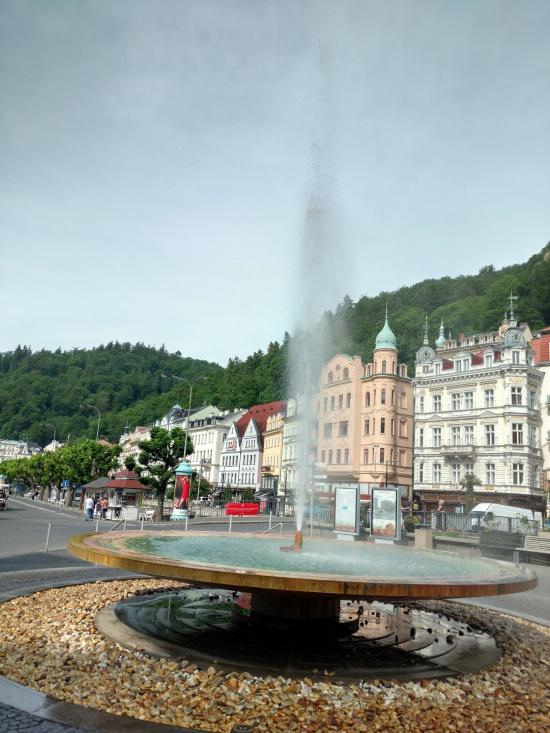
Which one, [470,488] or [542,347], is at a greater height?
[542,347]

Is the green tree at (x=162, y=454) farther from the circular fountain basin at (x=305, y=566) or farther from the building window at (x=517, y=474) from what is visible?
the circular fountain basin at (x=305, y=566)

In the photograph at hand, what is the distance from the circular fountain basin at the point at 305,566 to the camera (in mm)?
6766

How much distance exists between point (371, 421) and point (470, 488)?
16533 mm

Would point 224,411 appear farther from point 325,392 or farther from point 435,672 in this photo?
point 435,672

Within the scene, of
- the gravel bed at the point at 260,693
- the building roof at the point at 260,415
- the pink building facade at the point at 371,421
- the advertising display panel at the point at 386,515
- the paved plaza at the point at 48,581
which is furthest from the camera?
the building roof at the point at 260,415

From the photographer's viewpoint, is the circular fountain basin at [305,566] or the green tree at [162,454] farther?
the green tree at [162,454]

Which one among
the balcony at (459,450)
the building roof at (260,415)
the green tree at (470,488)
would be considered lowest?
the green tree at (470,488)

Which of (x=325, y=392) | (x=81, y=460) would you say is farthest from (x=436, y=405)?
(x=81, y=460)

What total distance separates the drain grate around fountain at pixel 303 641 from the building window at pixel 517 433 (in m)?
47.6

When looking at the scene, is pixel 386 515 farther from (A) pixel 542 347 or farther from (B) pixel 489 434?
(A) pixel 542 347

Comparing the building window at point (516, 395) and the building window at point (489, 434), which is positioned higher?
the building window at point (516, 395)

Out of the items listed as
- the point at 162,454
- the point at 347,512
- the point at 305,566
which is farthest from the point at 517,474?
the point at 305,566

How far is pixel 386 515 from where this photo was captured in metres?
24.8

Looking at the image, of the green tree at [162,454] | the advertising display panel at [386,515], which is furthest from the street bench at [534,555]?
the green tree at [162,454]
